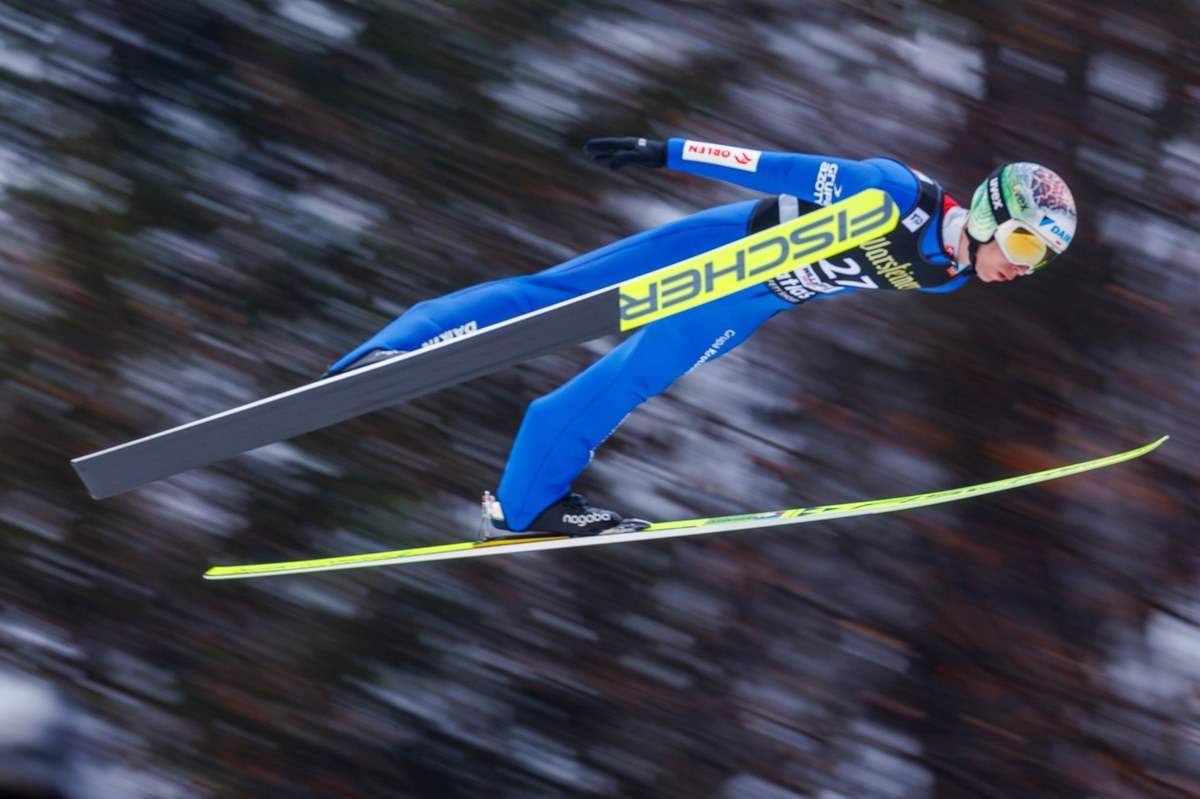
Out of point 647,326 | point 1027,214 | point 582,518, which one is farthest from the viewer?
point 582,518

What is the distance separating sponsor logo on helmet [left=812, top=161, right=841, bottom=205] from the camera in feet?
9.63

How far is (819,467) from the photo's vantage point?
18.0 feet

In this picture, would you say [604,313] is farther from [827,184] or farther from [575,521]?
[575,521]

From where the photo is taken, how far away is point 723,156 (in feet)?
9.57

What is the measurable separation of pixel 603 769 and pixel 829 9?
3.06m

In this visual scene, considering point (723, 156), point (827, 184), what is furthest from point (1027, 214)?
point (723, 156)

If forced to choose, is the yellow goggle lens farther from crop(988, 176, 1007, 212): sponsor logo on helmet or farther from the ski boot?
the ski boot

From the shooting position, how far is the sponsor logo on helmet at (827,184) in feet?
9.63

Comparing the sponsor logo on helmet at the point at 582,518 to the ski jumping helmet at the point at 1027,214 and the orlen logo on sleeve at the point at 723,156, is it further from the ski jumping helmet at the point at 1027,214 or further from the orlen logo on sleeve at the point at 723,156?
the ski jumping helmet at the point at 1027,214

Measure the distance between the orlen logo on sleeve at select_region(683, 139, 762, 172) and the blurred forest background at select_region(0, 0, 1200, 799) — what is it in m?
2.20

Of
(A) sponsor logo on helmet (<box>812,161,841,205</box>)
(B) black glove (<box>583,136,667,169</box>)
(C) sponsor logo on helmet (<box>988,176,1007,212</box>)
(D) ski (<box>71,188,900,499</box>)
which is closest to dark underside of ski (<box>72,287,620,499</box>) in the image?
(D) ski (<box>71,188,900,499</box>)

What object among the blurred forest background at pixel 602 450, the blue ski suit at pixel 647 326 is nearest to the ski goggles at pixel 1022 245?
the blue ski suit at pixel 647 326

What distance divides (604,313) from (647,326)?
0.33 m

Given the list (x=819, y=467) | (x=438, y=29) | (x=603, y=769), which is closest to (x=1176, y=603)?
(x=819, y=467)
